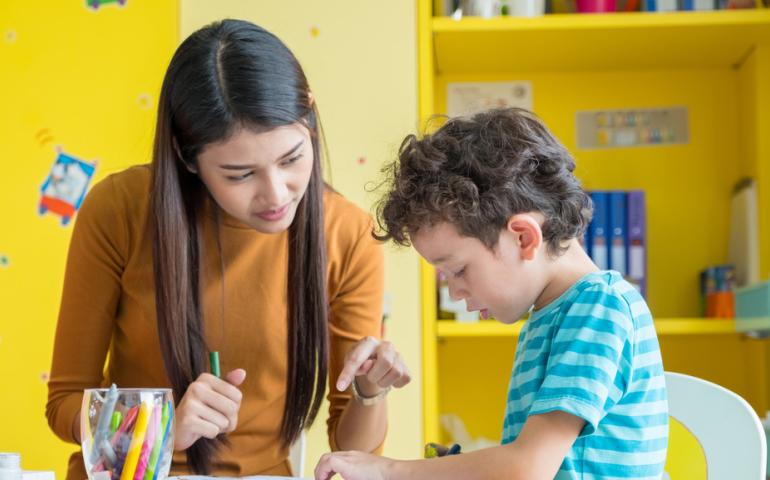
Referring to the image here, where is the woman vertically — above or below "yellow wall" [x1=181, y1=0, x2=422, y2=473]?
below

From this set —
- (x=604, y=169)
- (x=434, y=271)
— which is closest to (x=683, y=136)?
(x=604, y=169)

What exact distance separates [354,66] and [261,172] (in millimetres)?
922

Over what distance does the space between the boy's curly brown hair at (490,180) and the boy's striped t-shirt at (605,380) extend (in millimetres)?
93

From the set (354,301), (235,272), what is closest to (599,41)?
(354,301)

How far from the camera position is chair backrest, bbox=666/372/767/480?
42.4 inches

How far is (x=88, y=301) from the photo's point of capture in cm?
138

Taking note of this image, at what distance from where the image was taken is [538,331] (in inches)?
39.9

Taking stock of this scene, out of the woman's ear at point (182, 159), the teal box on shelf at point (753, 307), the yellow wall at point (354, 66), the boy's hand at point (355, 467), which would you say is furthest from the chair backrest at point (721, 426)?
the yellow wall at point (354, 66)

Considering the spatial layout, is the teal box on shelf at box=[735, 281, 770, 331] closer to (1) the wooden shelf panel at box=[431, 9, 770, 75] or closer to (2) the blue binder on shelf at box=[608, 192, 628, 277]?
(2) the blue binder on shelf at box=[608, 192, 628, 277]

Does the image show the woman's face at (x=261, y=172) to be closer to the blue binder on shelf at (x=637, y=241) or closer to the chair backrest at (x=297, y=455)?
the chair backrest at (x=297, y=455)

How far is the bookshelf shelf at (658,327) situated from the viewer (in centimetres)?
209

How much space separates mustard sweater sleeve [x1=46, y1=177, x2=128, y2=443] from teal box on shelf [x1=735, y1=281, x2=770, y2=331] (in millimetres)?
1231

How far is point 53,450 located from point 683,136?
1574 mm

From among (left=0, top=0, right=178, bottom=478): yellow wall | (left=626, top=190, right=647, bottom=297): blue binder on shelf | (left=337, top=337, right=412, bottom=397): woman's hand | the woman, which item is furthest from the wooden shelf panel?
(left=337, top=337, right=412, bottom=397): woman's hand
